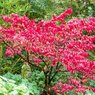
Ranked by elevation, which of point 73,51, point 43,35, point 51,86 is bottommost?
point 51,86

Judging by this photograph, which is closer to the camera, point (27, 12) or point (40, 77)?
point (40, 77)

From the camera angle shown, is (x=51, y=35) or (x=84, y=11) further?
(x=84, y=11)

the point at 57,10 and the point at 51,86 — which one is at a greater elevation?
the point at 57,10

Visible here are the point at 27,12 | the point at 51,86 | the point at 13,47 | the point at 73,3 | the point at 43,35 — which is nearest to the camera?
the point at 43,35

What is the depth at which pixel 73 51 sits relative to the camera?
528cm

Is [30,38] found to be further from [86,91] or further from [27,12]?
[27,12]

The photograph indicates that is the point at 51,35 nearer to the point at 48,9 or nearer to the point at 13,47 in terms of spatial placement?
the point at 13,47

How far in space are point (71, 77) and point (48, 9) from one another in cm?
319

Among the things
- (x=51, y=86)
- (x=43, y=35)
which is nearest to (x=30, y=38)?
(x=43, y=35)

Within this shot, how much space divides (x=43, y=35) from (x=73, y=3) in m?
4.31

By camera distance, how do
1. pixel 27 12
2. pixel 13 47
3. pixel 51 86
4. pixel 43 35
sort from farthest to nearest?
pixel 27 12 → pixel 51 86 → pixel 13 47 → pixel 43 35

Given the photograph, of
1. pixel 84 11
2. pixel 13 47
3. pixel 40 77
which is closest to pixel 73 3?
pixel 84 11

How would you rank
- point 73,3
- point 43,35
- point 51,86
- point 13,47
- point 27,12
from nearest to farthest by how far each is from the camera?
point 43,35 → point 13,47 → point 51,86 → point 27,12 → point 73,3

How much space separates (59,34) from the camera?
5.18 metres
